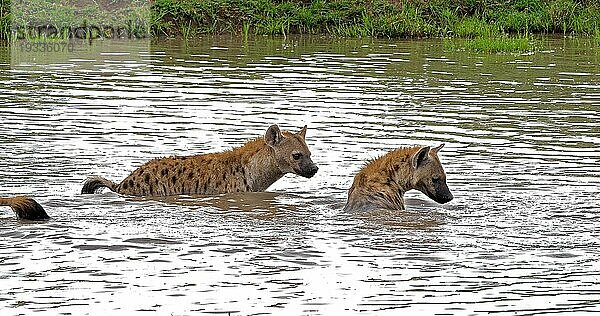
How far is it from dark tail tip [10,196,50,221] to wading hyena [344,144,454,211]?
79.9 inches

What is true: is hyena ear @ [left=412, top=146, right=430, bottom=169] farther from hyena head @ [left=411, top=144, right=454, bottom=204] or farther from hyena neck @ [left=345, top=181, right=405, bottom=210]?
hyena neck @ [left=345, top=181, right=405, bottom=210]

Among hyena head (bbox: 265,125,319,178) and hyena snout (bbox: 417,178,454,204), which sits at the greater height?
hyena head (bbox: 265,125,319,178)

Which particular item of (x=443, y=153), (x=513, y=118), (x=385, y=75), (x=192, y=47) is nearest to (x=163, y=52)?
(x=192, y=47)

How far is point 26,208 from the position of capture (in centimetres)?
800

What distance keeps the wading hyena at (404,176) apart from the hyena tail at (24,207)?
2.04 metres

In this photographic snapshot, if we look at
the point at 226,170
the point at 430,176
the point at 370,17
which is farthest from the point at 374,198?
the point at 370,17

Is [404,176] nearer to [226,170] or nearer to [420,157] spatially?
[420,157]

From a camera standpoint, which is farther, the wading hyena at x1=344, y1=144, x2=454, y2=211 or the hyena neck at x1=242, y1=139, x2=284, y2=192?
the hyena neck at x1=242, y1=139, x2=284, y2=192

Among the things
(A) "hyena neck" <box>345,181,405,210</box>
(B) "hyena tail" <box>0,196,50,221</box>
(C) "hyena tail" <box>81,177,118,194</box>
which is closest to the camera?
(B) "hyena tail" <box>0,196,50,221</box>

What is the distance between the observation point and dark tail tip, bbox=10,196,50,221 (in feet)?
26.1

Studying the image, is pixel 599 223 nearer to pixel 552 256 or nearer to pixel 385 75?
pixel 552 256

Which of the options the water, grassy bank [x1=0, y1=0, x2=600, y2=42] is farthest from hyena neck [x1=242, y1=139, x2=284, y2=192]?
grassy bank [x1=0, y1=0, x2=600, y2=42]

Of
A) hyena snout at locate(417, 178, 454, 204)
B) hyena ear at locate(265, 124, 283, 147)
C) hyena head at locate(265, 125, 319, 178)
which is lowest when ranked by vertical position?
hyena snout at locate(417, 178, 454, 204)

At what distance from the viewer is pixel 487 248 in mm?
7441
